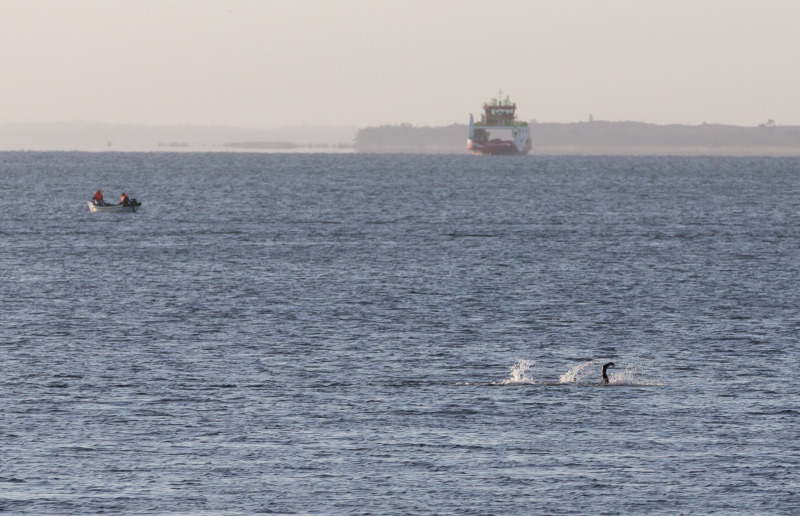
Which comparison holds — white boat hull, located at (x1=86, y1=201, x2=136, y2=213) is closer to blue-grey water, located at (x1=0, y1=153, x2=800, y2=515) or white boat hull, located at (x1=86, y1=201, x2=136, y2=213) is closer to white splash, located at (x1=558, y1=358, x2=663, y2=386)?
blue-grey water, located at (x1=0, y1=153, x2=800, y2=515)

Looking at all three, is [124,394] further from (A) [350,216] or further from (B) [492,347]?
(A) [350,216]

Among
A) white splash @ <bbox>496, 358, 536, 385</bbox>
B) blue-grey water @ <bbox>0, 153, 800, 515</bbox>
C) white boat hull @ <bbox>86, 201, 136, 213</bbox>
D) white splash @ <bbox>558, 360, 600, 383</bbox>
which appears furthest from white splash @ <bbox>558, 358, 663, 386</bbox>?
white boat hull @ <bbox>86, 201, 136, 213</bbox>

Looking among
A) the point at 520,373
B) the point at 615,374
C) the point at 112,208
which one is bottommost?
the point at 615,374

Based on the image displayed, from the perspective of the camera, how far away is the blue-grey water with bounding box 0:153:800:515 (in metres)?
26.0

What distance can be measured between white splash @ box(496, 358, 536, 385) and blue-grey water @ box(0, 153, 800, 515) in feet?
0.64

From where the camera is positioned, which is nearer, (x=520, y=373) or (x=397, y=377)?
(x=397, y=377)

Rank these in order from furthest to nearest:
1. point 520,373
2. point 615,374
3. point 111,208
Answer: point 111,208 → point 615,374 → point 520,373

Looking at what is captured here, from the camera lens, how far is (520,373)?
38.2m

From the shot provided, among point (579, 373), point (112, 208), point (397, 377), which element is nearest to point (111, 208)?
point (112, 208)

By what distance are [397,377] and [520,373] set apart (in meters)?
3.99

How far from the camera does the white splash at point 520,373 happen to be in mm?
37125

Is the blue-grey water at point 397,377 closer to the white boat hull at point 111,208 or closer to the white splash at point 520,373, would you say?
the white splash at point 520,373

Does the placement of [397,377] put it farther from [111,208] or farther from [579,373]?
[111,208]

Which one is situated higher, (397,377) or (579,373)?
(397,377)
